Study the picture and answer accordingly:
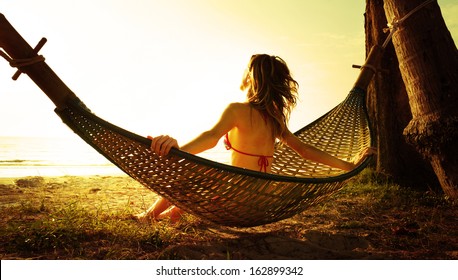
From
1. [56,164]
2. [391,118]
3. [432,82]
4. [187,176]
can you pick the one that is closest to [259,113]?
Answer: [187,176]

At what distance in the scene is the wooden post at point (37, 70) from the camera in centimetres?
179

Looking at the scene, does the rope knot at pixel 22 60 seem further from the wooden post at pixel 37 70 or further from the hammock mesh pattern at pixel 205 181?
the hammock mesh pattern at pixel 205 181

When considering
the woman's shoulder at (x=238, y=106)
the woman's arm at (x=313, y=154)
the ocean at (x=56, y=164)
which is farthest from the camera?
the ocean at (x=56, y=164)

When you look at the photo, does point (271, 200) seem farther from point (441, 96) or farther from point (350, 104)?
point (441, 96)

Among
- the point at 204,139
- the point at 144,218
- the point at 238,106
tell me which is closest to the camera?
the point at 204,139

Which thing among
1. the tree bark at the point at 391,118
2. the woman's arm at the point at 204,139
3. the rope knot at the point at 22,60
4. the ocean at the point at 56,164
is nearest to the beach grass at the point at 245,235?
the woman's arm at the point at 204,139

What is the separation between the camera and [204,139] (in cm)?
208

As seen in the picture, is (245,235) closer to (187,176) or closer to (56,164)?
(187,176)

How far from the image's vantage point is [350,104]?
3.23m

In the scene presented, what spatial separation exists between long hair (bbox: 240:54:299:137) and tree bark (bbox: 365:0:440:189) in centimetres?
202

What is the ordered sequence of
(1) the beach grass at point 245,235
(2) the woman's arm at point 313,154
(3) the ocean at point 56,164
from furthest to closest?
(3) the ocean at point 56,164 → (2) the woman's arm at point 313,154 → (1) the beach grass at point 245,235

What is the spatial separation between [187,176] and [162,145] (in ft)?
0.67

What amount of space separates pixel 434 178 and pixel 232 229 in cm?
230

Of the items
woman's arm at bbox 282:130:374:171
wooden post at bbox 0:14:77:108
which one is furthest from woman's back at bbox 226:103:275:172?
wooden post at bbox 0:14:77:108
